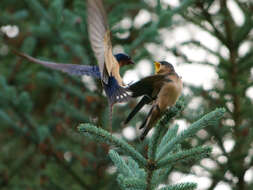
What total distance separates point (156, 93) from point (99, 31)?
0.57 metres

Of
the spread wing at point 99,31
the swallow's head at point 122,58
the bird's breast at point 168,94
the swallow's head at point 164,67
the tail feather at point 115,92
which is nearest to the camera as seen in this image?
the spread wing at point 99,31

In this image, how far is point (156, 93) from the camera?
8.66 ft

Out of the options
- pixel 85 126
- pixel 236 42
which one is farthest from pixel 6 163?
pixel 85 126

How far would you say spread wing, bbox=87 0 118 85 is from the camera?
225 centimetres

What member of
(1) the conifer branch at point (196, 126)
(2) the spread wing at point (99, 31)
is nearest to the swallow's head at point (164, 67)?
(2) the spread wing at point (99, 31)

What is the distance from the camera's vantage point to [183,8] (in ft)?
13.2

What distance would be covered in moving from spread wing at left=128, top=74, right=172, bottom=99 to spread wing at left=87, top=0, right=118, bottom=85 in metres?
0.21

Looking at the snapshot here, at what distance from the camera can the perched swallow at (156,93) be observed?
2453 millimetres

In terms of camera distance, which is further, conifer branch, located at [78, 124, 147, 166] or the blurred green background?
the blurred green background

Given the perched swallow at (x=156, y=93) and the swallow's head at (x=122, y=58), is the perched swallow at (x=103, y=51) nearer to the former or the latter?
the perched swallow at (x=156, y=93)

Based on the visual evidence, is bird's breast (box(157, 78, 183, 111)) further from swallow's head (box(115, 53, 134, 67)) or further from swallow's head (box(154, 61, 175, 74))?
swallow's head (box(115, 53, 134, 67))

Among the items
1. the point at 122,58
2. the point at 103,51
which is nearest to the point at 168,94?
the point at 103,51

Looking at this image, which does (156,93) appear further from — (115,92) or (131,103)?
(131,103)

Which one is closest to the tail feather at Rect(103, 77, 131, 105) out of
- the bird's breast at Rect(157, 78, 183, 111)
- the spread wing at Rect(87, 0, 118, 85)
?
the spread wing at Rect(87, 0, 118, 85)
